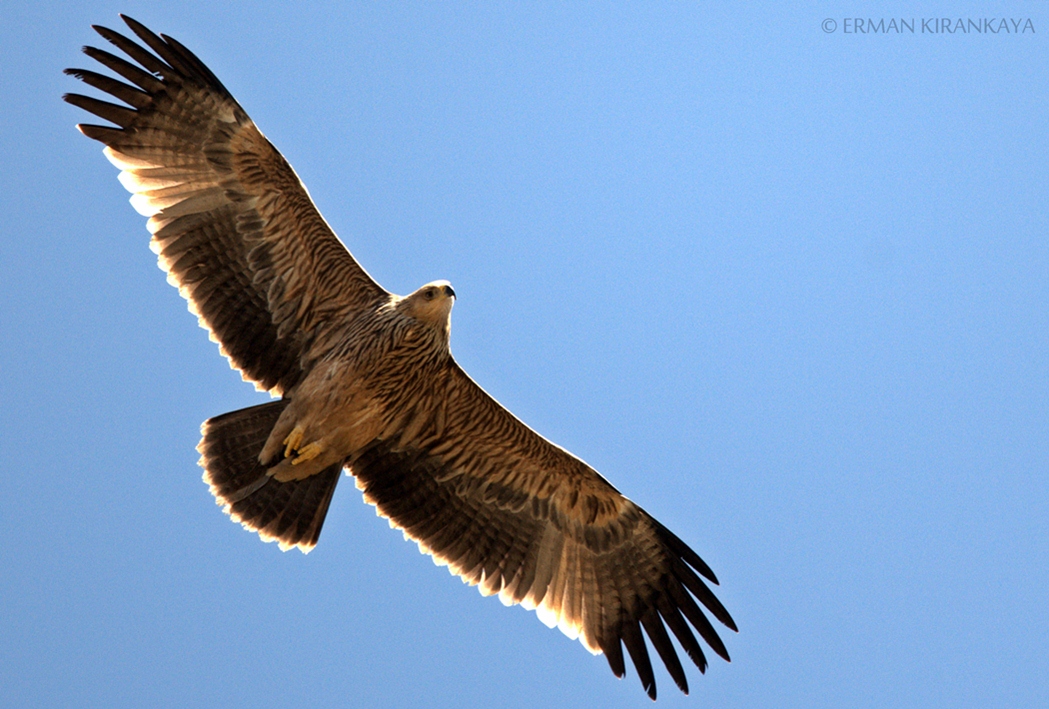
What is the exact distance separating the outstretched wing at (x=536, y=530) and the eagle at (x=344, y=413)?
0.04 feet

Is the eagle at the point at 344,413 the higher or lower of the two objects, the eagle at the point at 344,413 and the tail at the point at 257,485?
the higher

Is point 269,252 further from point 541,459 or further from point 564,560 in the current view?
point 564,560

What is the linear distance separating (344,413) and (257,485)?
95cm

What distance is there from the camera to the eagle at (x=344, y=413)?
38.0 feet

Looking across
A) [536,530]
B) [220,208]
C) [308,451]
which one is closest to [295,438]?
[308,451]

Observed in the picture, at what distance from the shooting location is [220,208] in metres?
11.8

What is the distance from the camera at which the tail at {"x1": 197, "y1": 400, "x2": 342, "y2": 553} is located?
11.6 meters

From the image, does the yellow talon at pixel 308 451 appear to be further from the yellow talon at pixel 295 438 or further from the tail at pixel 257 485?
the tail at pixel 257 485

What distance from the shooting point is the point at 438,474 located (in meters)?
12.0

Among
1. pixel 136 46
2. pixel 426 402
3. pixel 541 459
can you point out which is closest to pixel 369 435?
pixel 426 402

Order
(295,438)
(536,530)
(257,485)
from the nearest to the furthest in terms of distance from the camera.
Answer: (295,438), (257,485), (536,530)

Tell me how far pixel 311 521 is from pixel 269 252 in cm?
227

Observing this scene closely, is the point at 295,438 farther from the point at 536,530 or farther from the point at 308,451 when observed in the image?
the point at 536,530

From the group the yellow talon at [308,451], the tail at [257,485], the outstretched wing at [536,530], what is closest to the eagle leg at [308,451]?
the yellow talon at [308,451]
